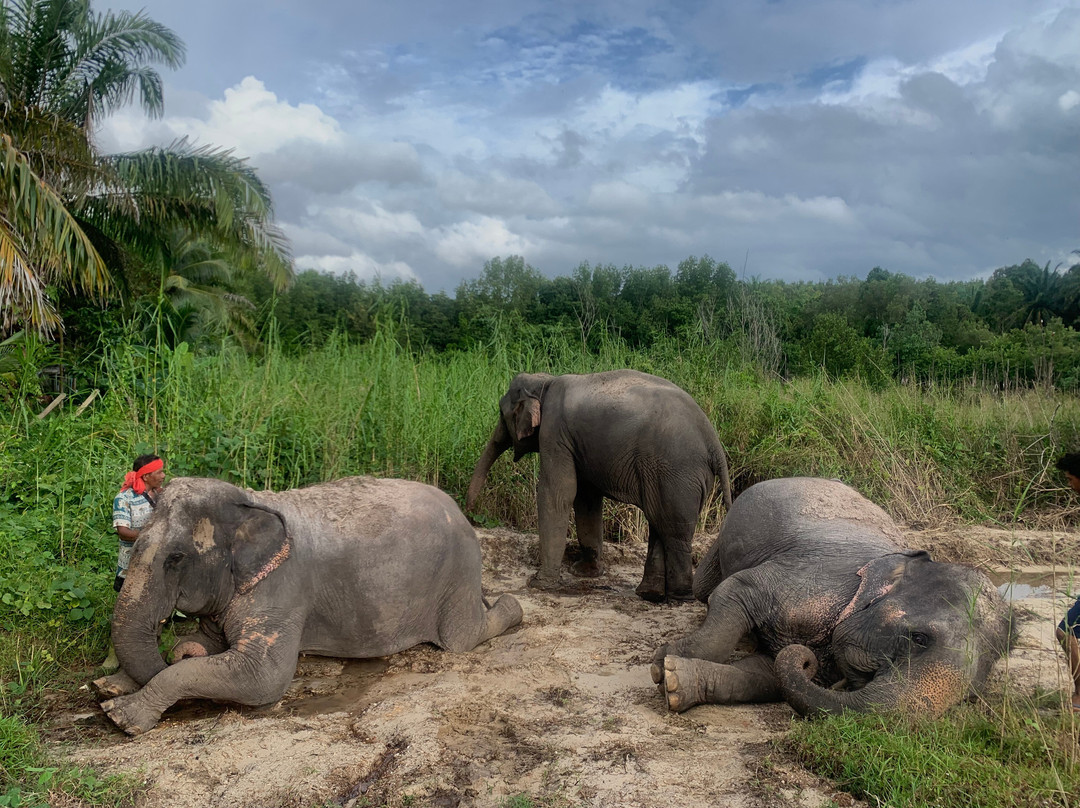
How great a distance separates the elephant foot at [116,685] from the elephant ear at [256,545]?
0.59 m

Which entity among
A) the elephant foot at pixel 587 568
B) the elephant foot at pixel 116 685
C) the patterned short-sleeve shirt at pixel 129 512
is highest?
the patterned short-sleeve shirt at pixel 129 512

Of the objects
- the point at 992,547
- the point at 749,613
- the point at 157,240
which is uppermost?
the point at 157,240

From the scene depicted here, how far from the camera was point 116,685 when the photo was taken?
12.3 ft

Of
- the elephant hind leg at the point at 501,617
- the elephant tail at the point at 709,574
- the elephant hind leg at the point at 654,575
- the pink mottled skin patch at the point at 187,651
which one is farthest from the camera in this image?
the elephant hind leg at the point at 654,575

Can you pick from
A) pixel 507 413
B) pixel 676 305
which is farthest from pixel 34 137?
pixel 676 305

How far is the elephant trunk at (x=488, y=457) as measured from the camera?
704 centimetres

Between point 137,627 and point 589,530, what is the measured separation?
13.2ft

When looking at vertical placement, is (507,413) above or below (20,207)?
below

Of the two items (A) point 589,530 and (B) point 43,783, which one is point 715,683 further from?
(A) point 589,530

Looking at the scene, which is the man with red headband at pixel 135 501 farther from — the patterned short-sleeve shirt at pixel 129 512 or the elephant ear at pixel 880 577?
the elephant ear at pixel 880 577

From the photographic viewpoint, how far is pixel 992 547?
24.4 ft

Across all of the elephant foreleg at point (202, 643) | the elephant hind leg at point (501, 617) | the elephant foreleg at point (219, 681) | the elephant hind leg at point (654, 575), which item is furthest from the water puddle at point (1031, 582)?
the elephant foreleg at point (202, 643)

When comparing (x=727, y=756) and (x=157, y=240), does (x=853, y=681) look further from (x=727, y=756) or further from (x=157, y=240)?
(x=157, y=240)

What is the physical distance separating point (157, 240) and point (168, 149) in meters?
1.63
